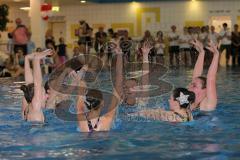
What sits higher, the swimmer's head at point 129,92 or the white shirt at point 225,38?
the white shirt at point 225,38

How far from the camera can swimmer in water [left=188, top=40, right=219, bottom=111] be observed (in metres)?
7.07

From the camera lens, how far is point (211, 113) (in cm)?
765

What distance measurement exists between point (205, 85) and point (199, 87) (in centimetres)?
9

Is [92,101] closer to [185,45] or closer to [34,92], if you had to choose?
[34,92]

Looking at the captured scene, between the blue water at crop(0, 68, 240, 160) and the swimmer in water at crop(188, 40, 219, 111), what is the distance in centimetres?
18

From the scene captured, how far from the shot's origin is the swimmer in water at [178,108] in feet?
20.6

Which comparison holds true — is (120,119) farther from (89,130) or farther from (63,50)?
(63,50)

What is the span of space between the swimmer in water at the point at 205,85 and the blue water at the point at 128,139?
18cm

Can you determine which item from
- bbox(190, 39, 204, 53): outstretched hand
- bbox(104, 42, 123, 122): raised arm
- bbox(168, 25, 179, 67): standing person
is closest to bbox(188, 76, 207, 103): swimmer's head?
bbox(190, 39, 204, 53): outstretched hand

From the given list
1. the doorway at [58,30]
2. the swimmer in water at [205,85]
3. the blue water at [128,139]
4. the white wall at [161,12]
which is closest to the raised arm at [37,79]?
the blue water at [128,139]

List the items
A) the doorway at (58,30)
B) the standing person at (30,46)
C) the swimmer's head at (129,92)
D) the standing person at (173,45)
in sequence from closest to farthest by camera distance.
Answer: the swimmer's head at (129,92), the standing person at (30,46), the standing person at (173,45), the doorway at (58,30)

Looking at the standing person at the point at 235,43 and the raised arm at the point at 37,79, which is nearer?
the raised arm at the point at 37,79

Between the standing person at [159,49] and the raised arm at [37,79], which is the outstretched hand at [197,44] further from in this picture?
the standing person at [159,49]

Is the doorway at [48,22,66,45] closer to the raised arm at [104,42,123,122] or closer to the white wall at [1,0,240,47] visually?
the white wall at [1,0,240,47]
